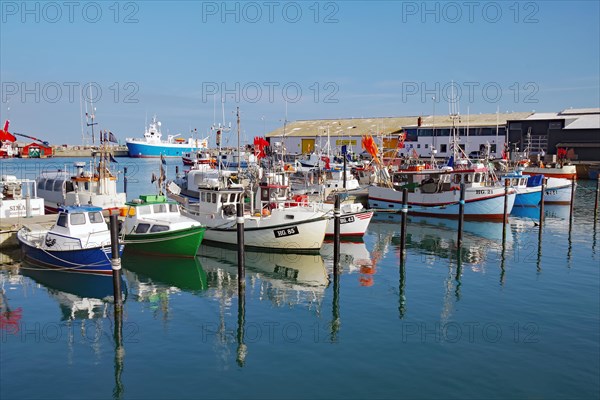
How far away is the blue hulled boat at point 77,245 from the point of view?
25797 millimetres

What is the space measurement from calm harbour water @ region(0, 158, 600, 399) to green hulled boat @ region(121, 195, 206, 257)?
2.86ft

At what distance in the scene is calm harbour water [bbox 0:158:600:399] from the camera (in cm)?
1576

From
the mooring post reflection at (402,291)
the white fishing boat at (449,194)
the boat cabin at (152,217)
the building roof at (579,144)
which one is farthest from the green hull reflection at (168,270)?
the building roof at (579,144)

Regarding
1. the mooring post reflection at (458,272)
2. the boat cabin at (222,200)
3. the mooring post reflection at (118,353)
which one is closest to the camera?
the mooring post reflection at (118,353)

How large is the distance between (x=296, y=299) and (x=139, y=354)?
798 cm

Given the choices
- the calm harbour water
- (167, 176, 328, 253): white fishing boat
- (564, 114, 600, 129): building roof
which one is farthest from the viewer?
(564, 114, 600, 129): building roof

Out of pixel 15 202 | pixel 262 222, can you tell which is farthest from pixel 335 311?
pixel 15 202

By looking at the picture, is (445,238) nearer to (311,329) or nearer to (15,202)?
(311,329)

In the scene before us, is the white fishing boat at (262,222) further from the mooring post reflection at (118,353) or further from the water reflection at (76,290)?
the mooring post reflection at (118,353)

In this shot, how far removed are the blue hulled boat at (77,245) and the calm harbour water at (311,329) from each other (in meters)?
0.70

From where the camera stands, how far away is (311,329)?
798 inches

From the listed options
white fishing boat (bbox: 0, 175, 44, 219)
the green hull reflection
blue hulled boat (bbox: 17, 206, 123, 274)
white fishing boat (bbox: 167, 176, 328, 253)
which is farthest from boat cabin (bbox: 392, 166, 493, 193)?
blue hulled boat (bbox: 17, 206, 123, 274)

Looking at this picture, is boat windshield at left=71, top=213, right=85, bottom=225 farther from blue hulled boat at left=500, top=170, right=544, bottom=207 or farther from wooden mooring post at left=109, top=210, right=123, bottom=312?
blue hulled boat at left=500, top=170, right=544, bottom=207

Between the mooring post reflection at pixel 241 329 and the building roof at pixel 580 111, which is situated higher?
the building roof at pixel 580 111
